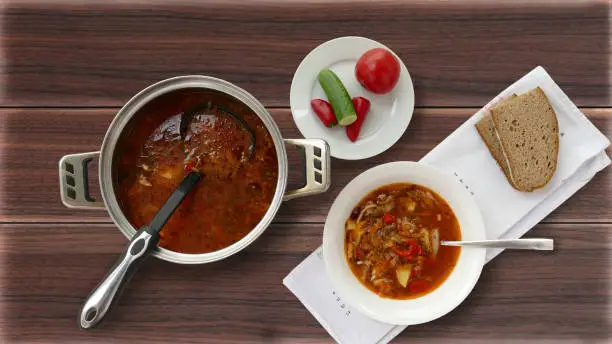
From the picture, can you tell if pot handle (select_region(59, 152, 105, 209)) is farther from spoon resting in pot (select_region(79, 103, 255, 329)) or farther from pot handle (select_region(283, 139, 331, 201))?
pot handle (select_region(283, 139, 331, 201))

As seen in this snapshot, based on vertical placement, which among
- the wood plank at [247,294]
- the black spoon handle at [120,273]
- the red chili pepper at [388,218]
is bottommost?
the wood plank at [247,294]

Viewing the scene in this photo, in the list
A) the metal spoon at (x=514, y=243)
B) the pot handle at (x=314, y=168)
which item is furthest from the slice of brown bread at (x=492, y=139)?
the pot handle at (x=314, y=168)

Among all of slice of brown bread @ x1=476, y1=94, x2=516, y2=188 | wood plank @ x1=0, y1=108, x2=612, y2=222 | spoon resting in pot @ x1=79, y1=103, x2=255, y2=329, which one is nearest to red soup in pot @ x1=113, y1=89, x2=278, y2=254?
spoon resting in pot @ x1=79, y1=103, x2=255, y2=329

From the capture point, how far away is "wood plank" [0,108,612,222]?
1.61 metres

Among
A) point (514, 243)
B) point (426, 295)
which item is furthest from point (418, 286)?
point (514, 243)

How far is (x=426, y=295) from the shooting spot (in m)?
1.53

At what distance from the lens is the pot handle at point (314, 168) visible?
1297 mm

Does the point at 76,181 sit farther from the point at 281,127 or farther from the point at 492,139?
the point at 492,139

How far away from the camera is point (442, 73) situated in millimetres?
1629

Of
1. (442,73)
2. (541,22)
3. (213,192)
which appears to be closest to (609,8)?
(541,22)

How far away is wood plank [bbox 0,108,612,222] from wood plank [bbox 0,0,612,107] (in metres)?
0.05

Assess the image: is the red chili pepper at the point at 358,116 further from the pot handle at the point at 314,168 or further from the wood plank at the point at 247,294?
the wood plank at the point at 247,294

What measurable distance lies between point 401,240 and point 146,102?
2.68 ft

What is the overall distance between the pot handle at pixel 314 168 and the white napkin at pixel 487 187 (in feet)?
1.06
